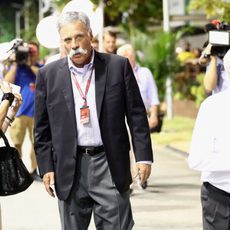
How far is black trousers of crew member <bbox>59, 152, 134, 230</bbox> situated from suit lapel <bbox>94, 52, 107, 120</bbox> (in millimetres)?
323

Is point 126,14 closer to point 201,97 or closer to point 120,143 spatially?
point 201,97

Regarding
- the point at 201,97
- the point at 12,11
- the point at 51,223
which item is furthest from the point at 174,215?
the point at 12,11

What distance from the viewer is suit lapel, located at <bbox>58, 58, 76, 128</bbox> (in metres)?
5.38

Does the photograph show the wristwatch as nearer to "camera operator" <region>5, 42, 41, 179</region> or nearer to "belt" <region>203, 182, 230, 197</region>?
"belt" <region>203, 182, 230, 197</region>

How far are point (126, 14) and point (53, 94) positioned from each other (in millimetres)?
24796

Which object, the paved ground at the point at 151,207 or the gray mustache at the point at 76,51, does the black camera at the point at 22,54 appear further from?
the gray mustache at the point at 76,51

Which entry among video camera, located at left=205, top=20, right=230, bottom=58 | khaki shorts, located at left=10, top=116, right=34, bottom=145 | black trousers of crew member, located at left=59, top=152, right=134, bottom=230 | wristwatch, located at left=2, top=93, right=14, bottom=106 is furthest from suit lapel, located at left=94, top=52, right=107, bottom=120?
khaki shorts, located at left=10, top=116, right=34, bottom=145

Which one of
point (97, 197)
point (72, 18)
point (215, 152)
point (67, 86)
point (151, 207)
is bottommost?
point (151, 207)

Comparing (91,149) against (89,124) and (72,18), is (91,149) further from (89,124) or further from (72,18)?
(72,18)

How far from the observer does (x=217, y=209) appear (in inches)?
195

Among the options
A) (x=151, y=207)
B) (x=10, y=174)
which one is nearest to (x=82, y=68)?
(x=10, y=174)

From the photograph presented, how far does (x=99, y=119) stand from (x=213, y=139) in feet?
2.83

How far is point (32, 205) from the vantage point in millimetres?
9773

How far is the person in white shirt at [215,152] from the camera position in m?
4.77
